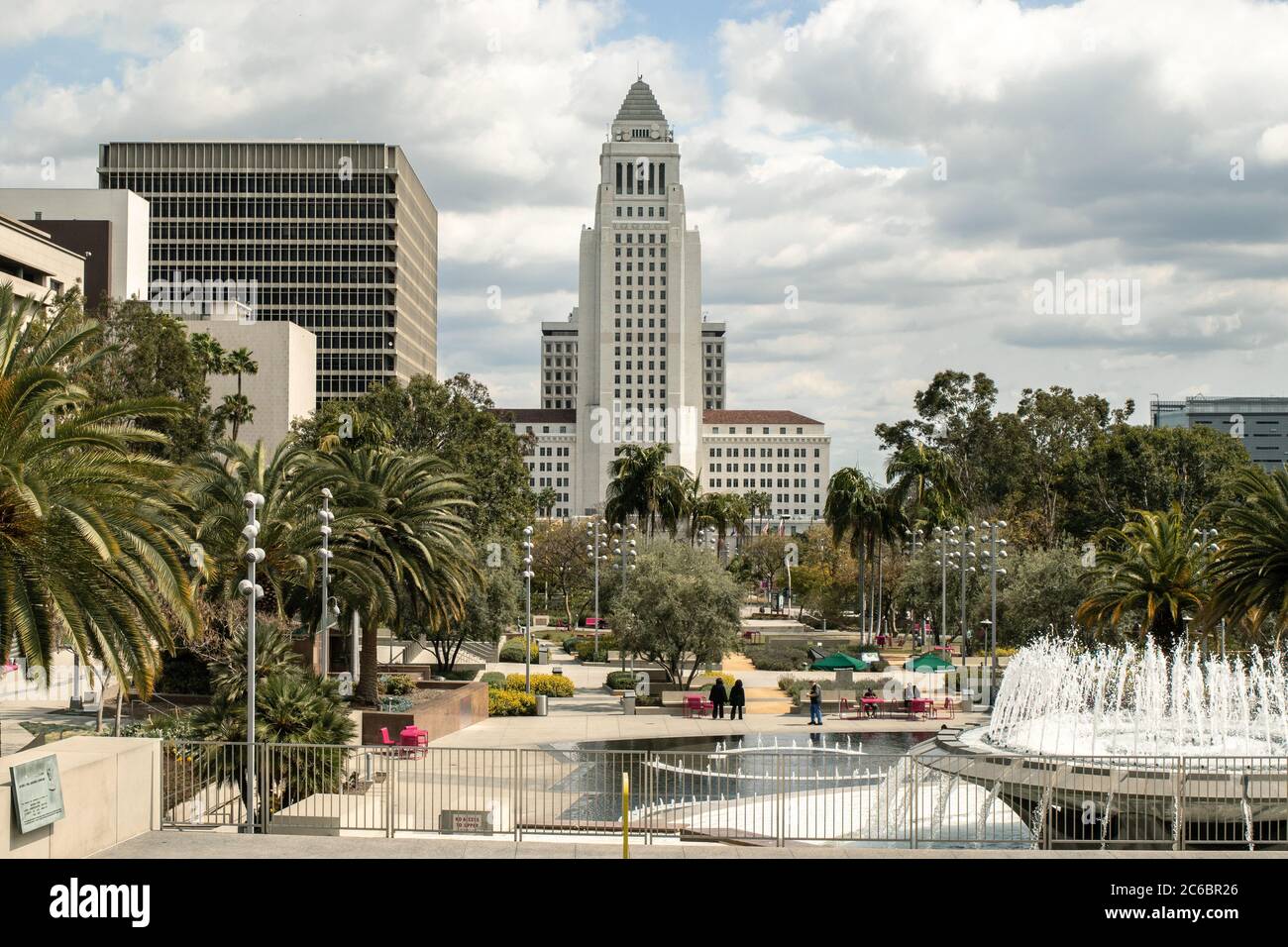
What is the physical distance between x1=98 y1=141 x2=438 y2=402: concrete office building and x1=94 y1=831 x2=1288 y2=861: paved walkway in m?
121

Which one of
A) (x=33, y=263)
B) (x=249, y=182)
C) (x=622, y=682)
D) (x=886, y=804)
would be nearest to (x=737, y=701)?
(x=622, y=682)

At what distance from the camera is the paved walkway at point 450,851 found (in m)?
13.8

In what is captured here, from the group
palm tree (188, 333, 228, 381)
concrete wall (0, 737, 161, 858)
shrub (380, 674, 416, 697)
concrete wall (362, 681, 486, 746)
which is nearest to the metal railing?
concrete wall (0, 737, 161, 858)

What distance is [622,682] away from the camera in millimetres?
49750

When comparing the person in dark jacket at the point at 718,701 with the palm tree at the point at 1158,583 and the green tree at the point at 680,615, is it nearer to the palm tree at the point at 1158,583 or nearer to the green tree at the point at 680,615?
the green tree at the point at 680,615

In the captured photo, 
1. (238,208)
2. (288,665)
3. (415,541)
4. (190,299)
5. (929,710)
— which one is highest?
(238,208)

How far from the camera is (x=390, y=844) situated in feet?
47.3

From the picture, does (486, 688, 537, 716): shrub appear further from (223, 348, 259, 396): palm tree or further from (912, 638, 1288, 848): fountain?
(223, 348, 259, 396): palm tree

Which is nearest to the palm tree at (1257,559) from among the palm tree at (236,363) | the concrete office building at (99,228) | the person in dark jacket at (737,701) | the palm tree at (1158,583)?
the palm tree at (1158,583)

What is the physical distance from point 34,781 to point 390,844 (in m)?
3.64

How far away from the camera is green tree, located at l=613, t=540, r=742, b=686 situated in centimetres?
4647

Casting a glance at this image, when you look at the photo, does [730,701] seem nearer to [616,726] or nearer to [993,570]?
[616,726]
